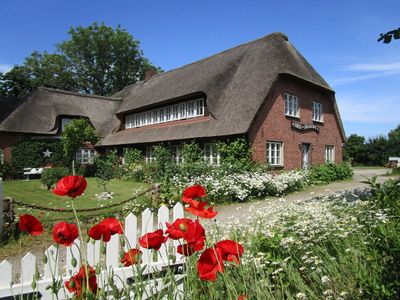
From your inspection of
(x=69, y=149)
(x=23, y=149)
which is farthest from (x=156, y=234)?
(x=23, y=149)

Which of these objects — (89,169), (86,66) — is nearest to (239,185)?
(89,169)

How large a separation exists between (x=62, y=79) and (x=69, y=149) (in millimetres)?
26406

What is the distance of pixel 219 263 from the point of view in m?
1.35

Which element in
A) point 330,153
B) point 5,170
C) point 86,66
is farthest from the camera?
point 86,66

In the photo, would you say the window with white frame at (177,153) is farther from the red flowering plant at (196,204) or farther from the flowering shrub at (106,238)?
the flowering shrub at (106,238)

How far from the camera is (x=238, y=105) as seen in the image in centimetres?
1521

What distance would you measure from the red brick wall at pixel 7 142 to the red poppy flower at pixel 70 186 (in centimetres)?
2471

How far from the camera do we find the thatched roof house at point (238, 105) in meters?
15.2

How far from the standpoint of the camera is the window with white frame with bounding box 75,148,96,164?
24891 mm

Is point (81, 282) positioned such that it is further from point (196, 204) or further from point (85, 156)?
point (85, 156)

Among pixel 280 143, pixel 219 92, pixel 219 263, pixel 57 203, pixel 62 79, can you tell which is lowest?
pixel 57 203

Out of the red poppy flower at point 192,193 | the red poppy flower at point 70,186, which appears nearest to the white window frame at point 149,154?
the red poppy flower at point 192,193

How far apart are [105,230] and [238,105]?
14.1 metres

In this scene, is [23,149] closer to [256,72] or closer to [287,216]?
[256,72]
